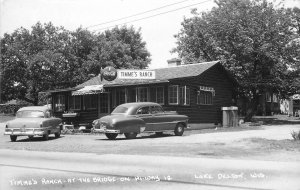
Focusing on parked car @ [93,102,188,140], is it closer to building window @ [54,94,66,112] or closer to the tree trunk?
building window @ [54,94,66,112]

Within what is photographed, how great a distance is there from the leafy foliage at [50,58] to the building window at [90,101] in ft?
77.8

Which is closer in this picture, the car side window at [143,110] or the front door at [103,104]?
the car side window at [143,110]

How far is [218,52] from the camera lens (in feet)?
129

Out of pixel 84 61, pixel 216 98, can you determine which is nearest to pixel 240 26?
pixel 216 98

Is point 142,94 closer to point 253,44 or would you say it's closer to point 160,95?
point 160,95

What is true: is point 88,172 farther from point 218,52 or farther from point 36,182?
point 218,52

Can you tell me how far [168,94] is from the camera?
2588 cm

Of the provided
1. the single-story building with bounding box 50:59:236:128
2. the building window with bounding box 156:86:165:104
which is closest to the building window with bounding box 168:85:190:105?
the single-story building with bounding box 50:59:236:128

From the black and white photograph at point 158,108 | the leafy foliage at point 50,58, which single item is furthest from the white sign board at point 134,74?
the leafy foliage at point 50,58

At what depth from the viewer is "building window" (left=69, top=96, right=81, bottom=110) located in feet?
104

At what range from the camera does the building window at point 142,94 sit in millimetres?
27109

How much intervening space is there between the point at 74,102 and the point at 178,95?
984 cm

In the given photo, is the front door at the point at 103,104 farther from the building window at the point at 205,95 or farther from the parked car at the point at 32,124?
the parked car at the point at 32,124

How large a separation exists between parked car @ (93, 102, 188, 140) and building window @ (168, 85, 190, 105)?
15.6ft
